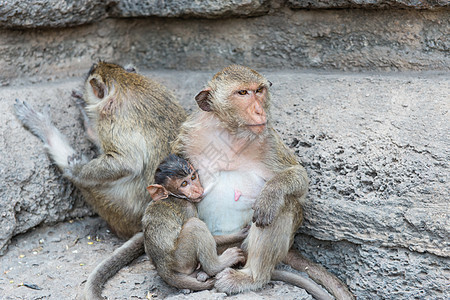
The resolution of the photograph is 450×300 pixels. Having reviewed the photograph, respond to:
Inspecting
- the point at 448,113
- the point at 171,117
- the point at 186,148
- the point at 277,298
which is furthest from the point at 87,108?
the point at 448,113

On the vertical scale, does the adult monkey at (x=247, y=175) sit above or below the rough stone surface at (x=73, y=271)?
above

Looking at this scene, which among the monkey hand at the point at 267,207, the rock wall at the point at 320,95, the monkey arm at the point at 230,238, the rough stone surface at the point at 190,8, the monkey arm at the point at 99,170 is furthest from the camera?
the rough stone surface at the point at 190,8

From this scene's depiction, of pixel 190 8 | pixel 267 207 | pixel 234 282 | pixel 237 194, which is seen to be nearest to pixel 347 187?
pixel 267 207

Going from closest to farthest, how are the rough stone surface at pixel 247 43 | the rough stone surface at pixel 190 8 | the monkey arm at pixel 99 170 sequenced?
the monkey arm at pixel 99 170 < the rough stone surface at pixel 247 43 < the rough stone surface at pixel 190 8

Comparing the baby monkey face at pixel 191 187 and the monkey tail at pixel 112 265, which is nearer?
the monkey tail at pixel 112 265

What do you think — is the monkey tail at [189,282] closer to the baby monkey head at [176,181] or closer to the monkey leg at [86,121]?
the baby monkey head at [176,181]

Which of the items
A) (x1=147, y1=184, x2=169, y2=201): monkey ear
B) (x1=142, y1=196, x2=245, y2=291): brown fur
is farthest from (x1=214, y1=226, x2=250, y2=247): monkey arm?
(x1=147, y1=184, x2=169, y2=201): monkey ear

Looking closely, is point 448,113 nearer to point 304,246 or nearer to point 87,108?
point 304,246

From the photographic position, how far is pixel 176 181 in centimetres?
379

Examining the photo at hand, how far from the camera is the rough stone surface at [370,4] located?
4.26 meters

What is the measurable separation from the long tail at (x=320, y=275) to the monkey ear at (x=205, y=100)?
124 centimetres

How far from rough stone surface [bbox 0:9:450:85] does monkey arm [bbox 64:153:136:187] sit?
1193 mm

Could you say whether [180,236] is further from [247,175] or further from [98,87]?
[98,87]

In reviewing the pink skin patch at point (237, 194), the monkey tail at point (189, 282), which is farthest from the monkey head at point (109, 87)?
the monkey tail at point (189, 282)
